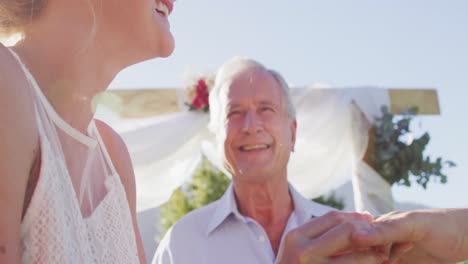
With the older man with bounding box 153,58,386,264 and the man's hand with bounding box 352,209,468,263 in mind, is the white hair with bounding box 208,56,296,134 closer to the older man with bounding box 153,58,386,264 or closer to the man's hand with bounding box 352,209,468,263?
the older man with bounding box 153,58,386,264

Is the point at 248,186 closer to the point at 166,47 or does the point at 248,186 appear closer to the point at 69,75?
the point at 166,47

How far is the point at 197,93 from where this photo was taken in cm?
446

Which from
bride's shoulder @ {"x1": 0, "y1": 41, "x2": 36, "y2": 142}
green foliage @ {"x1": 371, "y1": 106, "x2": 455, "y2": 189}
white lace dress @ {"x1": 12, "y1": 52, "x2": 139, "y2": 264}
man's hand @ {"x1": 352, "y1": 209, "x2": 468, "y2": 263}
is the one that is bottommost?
green foliage @ {"x1": 371, "y1": 106, "x2": 455, "y2": 189}

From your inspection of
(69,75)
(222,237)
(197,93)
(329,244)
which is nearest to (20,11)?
(69,75)

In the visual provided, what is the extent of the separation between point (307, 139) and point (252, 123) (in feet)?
7.20

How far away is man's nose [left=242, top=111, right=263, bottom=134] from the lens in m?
2.46

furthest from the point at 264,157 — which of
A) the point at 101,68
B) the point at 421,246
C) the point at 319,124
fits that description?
the point at 319,124

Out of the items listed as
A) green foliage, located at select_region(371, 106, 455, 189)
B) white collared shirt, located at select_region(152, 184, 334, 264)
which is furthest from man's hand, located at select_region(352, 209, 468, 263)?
green foliage, located at select_region(371, 106, 455, 189)

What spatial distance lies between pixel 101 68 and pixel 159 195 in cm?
359

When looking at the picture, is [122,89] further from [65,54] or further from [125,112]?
[65,54]

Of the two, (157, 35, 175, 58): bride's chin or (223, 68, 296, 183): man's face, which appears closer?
(157, 35, 175, 58): bride's chin

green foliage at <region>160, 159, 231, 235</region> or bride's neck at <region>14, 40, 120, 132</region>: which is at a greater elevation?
bride's neck at <region>14, 40, 120, 132</region>

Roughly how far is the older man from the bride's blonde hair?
1.39 metres

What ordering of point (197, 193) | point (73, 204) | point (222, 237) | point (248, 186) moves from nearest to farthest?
point (73, 204), point (222, 237), point (248, 186), point (197, 193)
